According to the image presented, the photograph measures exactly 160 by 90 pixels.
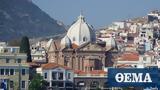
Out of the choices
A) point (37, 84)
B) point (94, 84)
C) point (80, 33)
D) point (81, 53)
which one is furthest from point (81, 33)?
point (37, 84)

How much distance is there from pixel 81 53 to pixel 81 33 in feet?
9.00

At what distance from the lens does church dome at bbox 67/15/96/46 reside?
128500 millimetres

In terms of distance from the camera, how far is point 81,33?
422ft

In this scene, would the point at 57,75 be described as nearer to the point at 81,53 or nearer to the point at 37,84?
the point at 37,84

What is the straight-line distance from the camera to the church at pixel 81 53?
12555 centimetres

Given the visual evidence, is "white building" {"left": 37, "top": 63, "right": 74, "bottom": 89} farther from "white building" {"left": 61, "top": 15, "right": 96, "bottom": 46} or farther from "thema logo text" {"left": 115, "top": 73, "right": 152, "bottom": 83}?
"thema logo text" {"left": 115, "top": 73, "right": 152, "bottom": 83}

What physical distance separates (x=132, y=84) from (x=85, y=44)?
176 ft

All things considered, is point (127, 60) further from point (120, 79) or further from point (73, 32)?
point (120, 79)

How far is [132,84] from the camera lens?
73.1m

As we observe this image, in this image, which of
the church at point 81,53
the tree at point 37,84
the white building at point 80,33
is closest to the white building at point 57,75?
the tree at point 37,84

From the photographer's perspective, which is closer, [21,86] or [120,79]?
[120,79]

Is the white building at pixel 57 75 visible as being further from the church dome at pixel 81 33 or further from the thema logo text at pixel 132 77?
the thema logo text at pixel 132 77

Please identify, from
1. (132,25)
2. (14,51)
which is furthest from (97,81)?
(132,25)

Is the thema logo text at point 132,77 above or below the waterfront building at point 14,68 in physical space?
below
